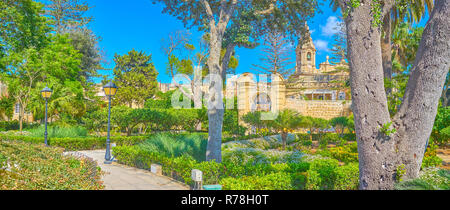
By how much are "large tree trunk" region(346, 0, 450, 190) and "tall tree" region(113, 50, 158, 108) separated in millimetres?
30988

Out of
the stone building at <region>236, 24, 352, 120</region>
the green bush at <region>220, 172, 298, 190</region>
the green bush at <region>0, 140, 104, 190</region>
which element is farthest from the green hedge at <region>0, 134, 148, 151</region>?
the green bush at <region>220, 172, 298, 190</region>

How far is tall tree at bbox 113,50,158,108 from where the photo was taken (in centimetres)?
3297

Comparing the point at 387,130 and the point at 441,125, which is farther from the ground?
the point at 387,130

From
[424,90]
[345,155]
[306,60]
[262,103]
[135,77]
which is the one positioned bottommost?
[345,155]

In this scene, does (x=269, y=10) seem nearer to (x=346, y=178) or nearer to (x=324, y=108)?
(x=346, y=178)

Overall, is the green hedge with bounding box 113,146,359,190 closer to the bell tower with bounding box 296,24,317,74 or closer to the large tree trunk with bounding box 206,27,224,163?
the large tree trunk with bounding box 206,27,224,163

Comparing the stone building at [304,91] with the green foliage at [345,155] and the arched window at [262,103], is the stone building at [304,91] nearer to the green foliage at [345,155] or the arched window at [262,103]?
the arched window at [262,103]

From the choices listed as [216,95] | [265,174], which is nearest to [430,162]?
[265,174]

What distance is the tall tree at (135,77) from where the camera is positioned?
32969 millimetres

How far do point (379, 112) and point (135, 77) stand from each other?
32529 millimetres

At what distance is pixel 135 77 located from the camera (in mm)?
33938
